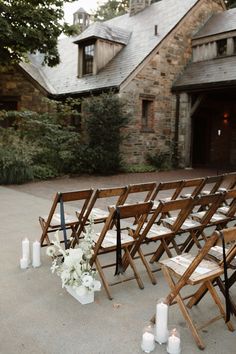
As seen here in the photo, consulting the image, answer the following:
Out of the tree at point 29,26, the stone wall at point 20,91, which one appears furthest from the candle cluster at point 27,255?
the stone wall at point 20,91

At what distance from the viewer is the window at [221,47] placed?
16359 millimetres

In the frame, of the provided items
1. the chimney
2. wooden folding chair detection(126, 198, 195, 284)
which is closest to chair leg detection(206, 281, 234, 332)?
wooden folding chair detection(126, 198, 195, 284)

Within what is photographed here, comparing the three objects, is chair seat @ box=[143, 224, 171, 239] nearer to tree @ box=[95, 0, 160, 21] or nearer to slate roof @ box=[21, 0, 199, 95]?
slate roof @ box=[21, 0, 199, 95]

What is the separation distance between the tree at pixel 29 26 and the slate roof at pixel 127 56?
9.68 ft

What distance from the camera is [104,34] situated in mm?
17391

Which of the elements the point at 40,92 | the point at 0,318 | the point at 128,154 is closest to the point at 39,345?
the point at 0,318

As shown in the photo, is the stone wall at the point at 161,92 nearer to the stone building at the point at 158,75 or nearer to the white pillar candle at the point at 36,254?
the stone building at the point at 158,75

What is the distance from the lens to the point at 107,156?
1437 cm

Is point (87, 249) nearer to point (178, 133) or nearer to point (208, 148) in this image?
point (178, 133)

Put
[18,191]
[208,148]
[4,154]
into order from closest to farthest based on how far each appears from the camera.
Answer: [18,191] → [4,154] → [208,148]

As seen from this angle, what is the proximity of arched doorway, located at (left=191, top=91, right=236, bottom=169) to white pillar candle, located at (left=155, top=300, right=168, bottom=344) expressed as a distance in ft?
55.5

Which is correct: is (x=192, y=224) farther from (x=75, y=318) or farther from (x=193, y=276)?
(x=75, y=318)

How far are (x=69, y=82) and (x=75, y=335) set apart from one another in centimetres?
1686

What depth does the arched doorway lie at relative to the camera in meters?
19.5
